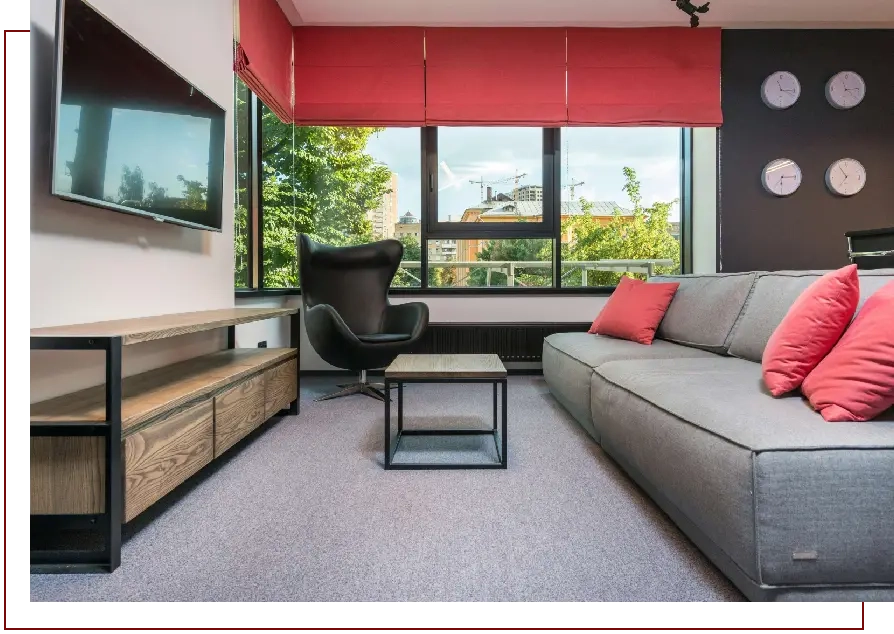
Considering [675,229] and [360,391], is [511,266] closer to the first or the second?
[675,229]

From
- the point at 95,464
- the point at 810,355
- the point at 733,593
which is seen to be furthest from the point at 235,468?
the point at 810,355

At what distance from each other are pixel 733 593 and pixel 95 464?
1.64m

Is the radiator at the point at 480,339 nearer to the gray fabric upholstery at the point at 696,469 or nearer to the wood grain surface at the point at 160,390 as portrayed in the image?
the wood grain surface at the point at 160,390

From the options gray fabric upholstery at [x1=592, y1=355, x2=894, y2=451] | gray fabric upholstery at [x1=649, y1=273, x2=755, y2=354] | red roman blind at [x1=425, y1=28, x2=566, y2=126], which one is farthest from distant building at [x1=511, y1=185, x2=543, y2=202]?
gray fabric upholstery at [x1=592, y1=355, x2=894, y2=451]

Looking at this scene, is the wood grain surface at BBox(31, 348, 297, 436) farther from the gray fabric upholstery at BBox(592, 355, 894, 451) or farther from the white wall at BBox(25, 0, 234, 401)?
the gray fabric upholstery at BBox(592, 355, 894, 451)

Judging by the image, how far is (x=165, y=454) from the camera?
1547mm

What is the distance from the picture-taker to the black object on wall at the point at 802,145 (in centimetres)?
422

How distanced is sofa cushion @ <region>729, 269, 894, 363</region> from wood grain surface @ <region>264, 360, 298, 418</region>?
7.41 ft

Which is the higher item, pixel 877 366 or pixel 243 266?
pixel 243 266

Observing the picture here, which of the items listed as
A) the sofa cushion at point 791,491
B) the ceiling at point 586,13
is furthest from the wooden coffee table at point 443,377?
the ceiling at point 586,13

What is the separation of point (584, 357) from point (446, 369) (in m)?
0.89

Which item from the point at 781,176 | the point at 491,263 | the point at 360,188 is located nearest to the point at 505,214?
the point at 491,263
